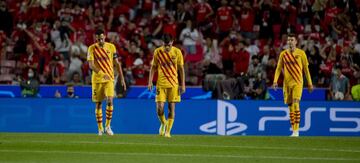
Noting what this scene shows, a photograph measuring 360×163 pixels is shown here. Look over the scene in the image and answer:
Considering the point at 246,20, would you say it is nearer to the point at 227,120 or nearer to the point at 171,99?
the point at 227,120

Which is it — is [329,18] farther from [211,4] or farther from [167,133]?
[167,133]

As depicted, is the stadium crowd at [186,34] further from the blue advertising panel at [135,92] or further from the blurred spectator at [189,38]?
the blue advertising panel at [135,92]

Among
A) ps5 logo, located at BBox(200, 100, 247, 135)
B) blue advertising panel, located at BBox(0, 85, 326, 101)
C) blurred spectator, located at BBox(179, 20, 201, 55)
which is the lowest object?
ps5 logo, located at BBox(200, 100, 247, 135)

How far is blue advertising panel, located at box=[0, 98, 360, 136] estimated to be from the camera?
23.8 metres

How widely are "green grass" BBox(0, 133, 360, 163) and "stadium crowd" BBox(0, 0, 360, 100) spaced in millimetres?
8052

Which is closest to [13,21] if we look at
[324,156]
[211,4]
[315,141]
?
[211,4]

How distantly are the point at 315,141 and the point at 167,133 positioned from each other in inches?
126

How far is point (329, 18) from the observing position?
2953 cm

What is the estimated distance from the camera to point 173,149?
16.5 meters

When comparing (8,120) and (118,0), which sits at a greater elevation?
(118,0)

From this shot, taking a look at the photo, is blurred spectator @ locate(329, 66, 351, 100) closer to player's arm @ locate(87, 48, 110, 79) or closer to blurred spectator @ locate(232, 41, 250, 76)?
blurred spectator @ locate(232, 41, 250, 76)

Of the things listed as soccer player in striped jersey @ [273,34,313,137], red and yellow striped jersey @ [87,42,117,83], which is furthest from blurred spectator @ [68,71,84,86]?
soccer player in striped jersey @ [273,34,313,137]

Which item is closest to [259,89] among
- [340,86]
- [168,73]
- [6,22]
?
[340,86]

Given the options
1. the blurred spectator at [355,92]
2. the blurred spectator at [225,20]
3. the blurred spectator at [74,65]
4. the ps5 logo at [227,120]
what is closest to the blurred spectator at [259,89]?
the ps5 logo at [227,120]
